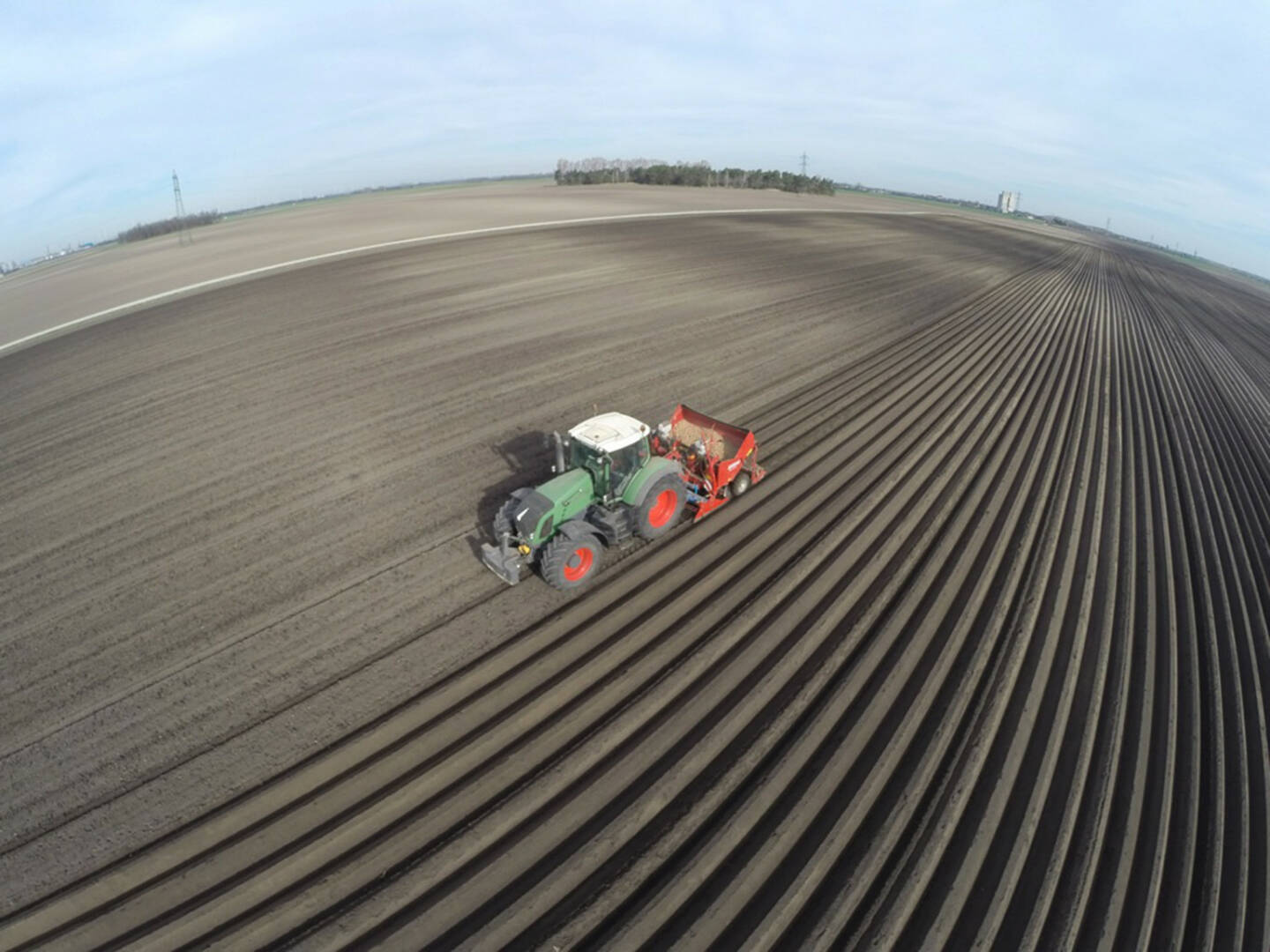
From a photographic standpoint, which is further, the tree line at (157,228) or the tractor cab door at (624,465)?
the tree line at (157,228)

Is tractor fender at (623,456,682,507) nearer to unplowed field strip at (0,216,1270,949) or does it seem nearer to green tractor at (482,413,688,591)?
green tractor at (482,413,688,591)

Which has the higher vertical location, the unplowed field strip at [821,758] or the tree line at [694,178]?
the tree line at [694,178]

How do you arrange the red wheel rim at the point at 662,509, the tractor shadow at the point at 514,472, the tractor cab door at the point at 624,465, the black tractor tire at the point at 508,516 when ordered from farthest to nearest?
the tractor shadow at the point at 514,472
the red wheel rim at the point at 662,509
the tractor cab door at the point at 624,465
the black tractor tire at the point at 508,516

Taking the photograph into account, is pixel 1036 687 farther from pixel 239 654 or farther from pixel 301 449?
pixel 301 449

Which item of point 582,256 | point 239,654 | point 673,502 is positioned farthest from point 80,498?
point 582,256

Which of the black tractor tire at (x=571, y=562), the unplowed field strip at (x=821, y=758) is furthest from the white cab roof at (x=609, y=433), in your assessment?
the unplowed field strip at (x=821, y=758)

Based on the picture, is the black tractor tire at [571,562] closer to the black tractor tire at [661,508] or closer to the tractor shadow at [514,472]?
the black tractor tire at [661,508]

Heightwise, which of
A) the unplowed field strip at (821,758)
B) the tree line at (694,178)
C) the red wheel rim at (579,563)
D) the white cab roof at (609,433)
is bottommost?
the unplowed field strip at (821,758)
